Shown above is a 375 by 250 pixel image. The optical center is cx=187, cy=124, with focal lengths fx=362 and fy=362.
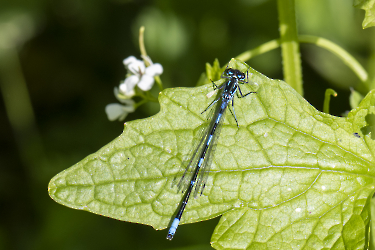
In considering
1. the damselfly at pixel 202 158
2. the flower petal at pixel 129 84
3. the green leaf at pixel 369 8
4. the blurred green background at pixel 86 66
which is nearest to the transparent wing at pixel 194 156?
the damselfly at pixel 202 158

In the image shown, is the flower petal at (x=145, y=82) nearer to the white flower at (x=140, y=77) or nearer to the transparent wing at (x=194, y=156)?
the white flower at (x=140, y=77)

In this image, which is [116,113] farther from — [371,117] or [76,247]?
[76,247]

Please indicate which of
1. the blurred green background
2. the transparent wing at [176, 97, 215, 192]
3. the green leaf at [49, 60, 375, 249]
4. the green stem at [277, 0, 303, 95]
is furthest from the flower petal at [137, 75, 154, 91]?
the blurred green background

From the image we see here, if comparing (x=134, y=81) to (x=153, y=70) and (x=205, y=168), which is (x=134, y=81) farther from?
(x=205, y=168)

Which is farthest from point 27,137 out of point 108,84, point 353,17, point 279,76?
point 353,17

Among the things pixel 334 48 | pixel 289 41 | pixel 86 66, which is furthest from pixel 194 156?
pixel 86 66

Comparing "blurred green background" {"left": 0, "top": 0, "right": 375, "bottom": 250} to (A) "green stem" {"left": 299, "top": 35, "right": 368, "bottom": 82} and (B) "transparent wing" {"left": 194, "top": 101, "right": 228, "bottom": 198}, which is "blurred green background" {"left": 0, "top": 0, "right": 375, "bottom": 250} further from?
(B) "transparent wing" {"left": 194, "top": 101, "right": 228, "bottom": 198}
